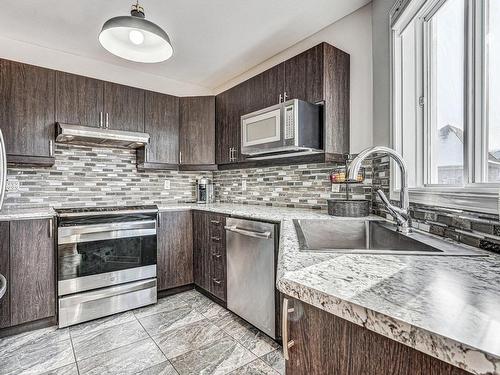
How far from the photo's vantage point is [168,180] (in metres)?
3.44

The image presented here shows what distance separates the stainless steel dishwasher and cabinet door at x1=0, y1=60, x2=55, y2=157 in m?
1.85

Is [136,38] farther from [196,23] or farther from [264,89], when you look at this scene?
[264,89]

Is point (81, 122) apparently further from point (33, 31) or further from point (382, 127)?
point (382, 127)

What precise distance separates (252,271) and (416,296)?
164cm

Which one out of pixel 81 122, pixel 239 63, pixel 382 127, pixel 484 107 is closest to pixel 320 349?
pixel 484 107

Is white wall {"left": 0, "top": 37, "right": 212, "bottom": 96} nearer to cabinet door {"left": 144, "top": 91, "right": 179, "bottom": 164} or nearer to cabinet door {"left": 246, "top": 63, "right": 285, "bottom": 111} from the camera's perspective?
cabinet door {"left": 144, "top": 91, "right": 179, "bottom": 164}

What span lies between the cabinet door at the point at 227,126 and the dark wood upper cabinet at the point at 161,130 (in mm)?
494

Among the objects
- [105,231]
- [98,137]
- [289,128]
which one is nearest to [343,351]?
[289,128]

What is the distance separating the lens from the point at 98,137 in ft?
8.42

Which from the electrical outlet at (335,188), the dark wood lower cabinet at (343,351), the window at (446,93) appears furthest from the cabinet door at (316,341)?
the electrical outlet at (335,188)

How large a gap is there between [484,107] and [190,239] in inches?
101

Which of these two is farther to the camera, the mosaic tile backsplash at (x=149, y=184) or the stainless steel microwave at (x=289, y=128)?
the mosaic tile backsplash at (x=149, y=184)

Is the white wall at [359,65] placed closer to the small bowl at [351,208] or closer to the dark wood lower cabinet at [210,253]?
the small bowl at [351,208]

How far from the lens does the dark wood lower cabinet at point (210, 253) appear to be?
246 cm
